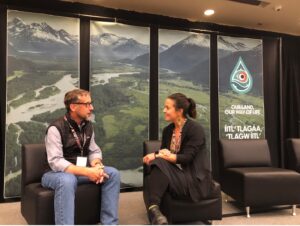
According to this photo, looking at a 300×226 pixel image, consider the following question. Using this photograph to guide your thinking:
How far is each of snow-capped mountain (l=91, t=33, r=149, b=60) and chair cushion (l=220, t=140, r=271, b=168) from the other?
74.0 inches

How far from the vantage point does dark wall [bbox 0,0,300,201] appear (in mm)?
4012

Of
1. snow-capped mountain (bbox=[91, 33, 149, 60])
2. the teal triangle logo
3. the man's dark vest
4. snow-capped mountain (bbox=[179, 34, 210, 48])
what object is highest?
snow-capped mountain (bbox=[179, 34, 210, 48])

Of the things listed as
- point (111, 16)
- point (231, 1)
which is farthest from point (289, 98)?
point (111, 16)

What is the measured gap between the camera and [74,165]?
2.50 meters

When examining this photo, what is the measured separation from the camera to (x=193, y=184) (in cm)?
256

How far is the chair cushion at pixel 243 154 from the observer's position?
3570 mm

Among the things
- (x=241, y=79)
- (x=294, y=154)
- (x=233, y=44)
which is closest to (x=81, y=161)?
(x=294, y=154)

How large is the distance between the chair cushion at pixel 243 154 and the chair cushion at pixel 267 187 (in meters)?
0.36

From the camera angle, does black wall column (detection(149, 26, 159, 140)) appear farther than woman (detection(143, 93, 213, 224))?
Yes

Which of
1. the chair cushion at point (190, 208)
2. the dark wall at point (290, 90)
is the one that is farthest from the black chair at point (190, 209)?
the dark wall at point (290, 90)

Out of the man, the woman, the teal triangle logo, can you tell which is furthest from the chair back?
the teal triangle logo

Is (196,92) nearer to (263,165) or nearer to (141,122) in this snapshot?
(141,122)

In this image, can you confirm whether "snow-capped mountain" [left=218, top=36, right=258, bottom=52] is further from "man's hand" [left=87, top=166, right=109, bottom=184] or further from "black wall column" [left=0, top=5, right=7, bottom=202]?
"man's hand" [left=87, top=166, right=109, bottom=184]

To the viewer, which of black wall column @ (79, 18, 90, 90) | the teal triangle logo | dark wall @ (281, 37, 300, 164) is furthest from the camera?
dark wall @ (281, 37, 300, 164)
